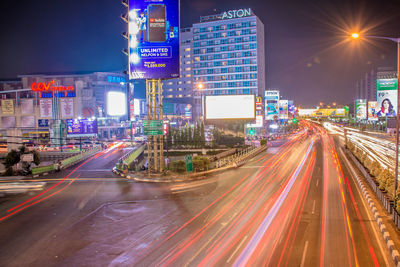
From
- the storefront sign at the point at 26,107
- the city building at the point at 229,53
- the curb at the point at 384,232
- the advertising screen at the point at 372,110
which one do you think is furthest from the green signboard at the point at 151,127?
the city building at the point at 229,53

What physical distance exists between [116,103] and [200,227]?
8046cm

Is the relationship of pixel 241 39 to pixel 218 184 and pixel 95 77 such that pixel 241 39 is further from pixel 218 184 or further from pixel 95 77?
pixel 218 184

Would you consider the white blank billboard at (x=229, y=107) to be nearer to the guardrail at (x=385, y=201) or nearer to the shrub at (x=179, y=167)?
the shrub at (x=179, y=167)

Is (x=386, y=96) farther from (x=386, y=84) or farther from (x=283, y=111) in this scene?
(x=283, y=111)

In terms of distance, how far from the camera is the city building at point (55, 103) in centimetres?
6831

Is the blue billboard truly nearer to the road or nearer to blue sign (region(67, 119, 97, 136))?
the road

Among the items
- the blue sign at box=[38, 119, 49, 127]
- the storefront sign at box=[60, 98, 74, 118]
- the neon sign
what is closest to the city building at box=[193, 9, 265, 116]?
the storefront sign at box=[60, 98, 74, 118]

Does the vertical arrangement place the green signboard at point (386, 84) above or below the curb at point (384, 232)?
above

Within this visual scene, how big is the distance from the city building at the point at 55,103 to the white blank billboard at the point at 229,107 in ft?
111

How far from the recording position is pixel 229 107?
5222 centimetres

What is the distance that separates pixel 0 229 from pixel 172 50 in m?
19.4

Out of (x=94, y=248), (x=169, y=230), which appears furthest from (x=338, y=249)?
(x=94, y=248)

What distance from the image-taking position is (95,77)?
327ft

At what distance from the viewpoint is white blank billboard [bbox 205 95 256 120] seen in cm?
5216
